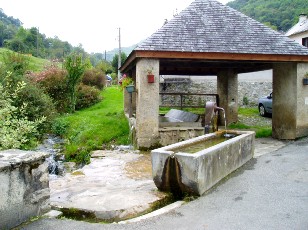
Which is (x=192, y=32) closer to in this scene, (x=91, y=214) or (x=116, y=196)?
(x=116, y=196)

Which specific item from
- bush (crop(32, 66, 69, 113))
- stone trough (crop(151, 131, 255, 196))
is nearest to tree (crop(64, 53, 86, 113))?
bush (crop(32, 66, 69, 113))

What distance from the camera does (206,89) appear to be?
23.2m

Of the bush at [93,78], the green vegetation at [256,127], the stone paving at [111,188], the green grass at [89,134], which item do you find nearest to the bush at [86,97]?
the bush at [93,78]

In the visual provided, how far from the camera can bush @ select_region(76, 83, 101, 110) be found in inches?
869

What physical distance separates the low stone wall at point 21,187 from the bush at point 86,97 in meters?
18.0

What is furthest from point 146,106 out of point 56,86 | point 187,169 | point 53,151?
point 56,86

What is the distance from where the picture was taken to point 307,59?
10531mm

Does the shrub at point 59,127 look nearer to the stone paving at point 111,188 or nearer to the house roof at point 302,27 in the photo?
the stone paving at point 111,188

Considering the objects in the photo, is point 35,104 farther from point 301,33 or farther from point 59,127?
point 301,33

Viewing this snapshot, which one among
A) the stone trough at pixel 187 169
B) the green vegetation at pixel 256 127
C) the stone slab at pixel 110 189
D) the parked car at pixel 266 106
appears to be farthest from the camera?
the parked car at pixel 266 106

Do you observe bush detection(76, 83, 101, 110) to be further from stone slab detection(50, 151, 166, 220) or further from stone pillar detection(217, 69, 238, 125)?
stone slab detection(50, 151, 166, 220)

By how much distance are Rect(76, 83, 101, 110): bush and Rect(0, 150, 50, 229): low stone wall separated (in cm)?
1800

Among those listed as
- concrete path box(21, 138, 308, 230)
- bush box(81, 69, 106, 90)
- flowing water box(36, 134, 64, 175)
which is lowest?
flowing water box(36, 134, 64, 175)

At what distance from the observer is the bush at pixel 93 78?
85.7 feet
